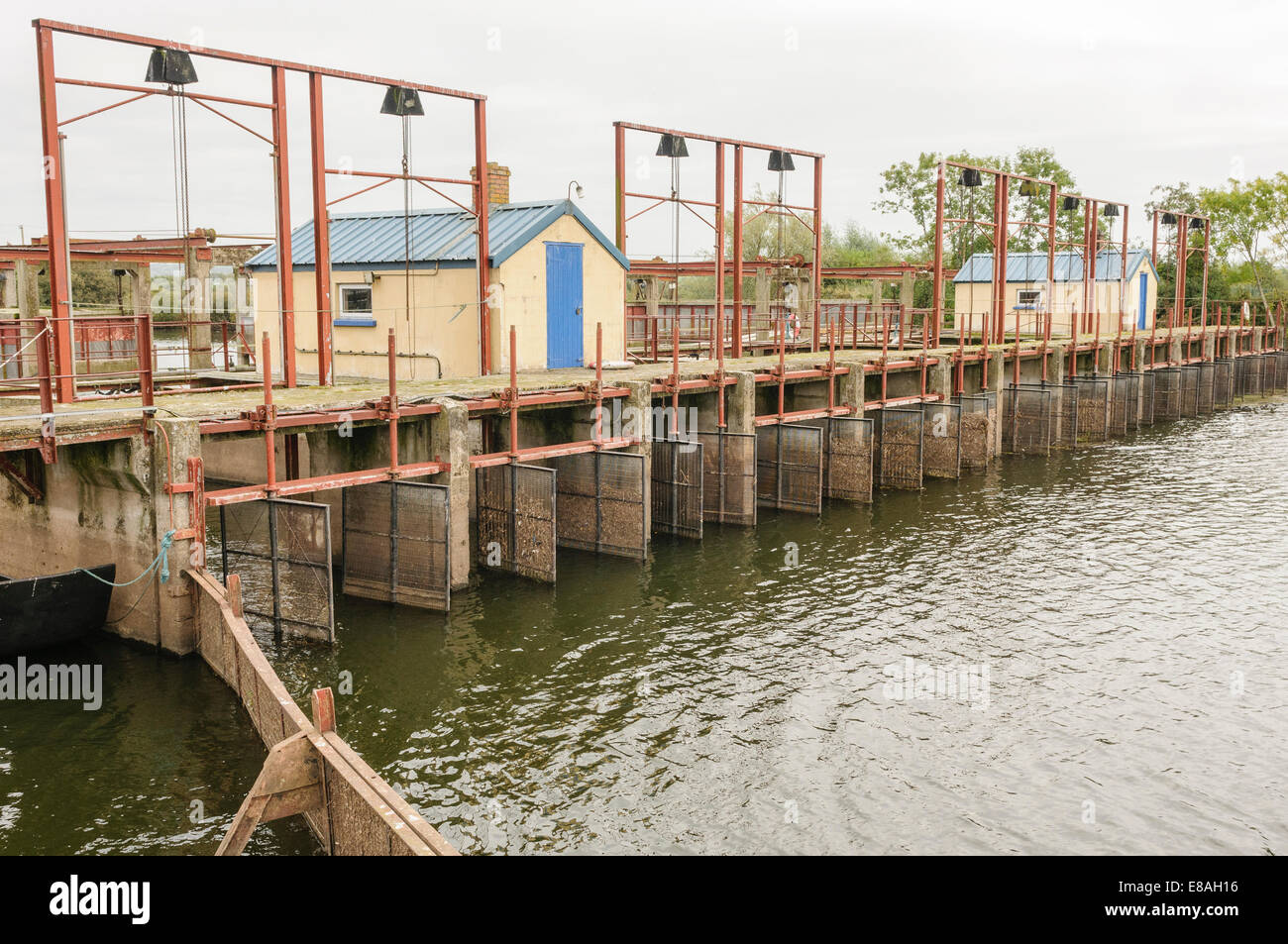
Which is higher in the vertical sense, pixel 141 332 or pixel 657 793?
pixel 141 332

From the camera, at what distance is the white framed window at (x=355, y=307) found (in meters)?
27.0

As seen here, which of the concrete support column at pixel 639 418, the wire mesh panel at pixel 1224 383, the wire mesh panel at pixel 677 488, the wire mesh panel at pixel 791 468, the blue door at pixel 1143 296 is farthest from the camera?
the blue door at pixel 1143 296

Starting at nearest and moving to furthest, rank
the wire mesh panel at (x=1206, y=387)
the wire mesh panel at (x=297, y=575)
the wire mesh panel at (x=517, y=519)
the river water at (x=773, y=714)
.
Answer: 1. the river water at (x=773, y=714)
2. the wire mesh panel at (x=297, y=575)
3. the wire mesh panel at (x=517, y=519)
4. the wire mesh panel at (x=1206, y=387)

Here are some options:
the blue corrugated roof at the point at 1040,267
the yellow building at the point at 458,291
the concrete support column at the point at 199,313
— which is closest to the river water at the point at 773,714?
the yellow building at the point at 458,291

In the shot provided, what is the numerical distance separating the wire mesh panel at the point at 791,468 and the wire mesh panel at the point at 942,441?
592 centimetres

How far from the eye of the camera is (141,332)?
15062mm

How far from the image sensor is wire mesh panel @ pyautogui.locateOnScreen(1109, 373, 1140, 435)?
42.8 meters

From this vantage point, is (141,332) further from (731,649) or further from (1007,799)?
(1007,799)

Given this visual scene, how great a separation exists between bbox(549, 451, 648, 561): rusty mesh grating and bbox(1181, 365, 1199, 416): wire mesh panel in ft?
117

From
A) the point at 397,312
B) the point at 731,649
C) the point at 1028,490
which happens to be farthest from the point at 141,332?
the point at 1028,490

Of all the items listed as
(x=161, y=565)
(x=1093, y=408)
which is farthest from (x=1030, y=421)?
(x=161, y=565)

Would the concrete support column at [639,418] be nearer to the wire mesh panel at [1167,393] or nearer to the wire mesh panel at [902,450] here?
the wire mesh panel at [902,450]

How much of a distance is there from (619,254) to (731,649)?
44.7 feet

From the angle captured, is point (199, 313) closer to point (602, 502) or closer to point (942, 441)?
point (602, 502)
